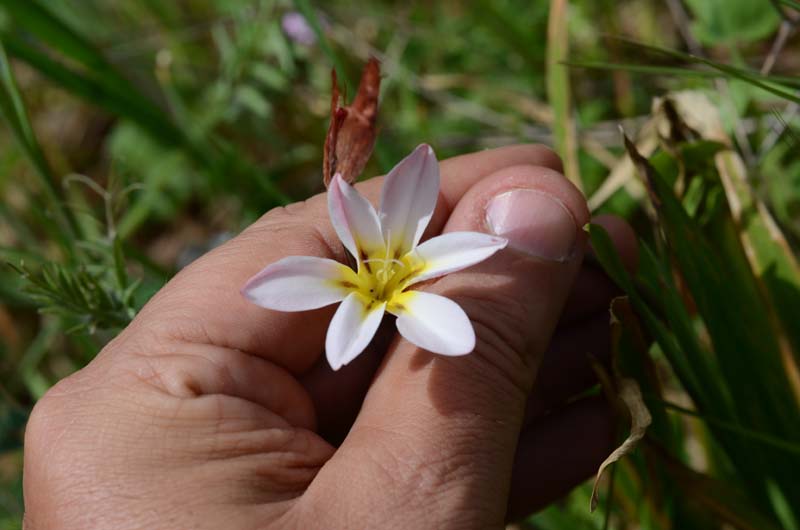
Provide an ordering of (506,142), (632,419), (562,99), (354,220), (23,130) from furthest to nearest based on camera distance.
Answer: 1. (506,142)
2. (562,99)
3. (23,130)
4. (632,419)
5. (354,220)

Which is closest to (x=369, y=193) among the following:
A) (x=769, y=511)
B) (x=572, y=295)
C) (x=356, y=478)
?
(x=572, y=295)

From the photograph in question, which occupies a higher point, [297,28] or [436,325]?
[297,28]

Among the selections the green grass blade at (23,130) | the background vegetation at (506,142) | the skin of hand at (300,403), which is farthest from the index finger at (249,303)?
the green grass blade at (23,130)

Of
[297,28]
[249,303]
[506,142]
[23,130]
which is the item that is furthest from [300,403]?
[297,28]

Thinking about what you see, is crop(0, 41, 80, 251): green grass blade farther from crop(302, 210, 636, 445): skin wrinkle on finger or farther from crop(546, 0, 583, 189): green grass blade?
crop(546, 0, 583, 189): green grass blade

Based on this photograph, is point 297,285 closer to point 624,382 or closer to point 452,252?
point 452,252

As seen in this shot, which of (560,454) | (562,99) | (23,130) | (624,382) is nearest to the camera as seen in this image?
(624,382)

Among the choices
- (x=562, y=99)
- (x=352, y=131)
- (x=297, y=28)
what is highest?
(x=297, y=28)

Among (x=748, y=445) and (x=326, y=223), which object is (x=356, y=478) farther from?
(x=748, y=445)
